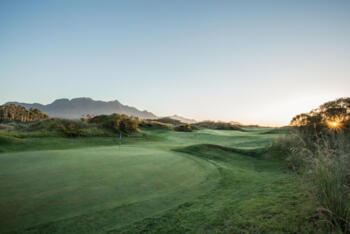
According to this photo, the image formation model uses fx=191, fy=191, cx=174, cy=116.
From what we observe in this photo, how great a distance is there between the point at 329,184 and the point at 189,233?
2224mm

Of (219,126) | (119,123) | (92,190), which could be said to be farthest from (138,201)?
(219,126)

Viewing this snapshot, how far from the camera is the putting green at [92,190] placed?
3393mm

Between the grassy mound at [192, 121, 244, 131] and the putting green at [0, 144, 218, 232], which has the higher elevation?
the grassy mound at [192, 121, 244, 131]

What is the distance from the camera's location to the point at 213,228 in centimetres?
317

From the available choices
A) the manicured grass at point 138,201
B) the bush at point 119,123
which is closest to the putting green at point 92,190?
the manicured grass at point 138,201

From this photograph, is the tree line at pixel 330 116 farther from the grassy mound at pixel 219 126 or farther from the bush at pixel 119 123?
the grassy mound at pixel 219 126

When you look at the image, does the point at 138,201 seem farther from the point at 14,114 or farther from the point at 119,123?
the point at 14,114

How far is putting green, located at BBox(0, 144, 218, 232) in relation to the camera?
339 centimetres

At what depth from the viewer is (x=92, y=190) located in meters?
4.49

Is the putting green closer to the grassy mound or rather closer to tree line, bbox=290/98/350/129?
tree line, bbox=290/98/350/129

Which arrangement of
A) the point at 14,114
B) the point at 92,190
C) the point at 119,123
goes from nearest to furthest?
the point at 92,190 < the point at 119,123 < the point at 14,114

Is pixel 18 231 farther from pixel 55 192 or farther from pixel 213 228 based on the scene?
pixel 213 228

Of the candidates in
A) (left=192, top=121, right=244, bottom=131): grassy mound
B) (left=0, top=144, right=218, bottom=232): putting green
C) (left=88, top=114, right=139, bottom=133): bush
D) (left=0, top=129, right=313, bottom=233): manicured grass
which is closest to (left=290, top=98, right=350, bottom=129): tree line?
(left=0, top=129, right=313, bottom=233): manicured grass

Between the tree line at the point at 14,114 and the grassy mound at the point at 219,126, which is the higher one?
the tree line at the point at 14,114
